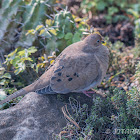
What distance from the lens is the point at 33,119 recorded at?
2.94m

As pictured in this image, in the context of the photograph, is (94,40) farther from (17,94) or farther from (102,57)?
(17,94)

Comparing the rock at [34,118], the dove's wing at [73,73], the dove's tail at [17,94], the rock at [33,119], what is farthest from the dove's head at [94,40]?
the dove's tail at [17,94]

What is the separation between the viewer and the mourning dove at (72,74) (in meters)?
3.26

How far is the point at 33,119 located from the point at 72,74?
86 centimetres

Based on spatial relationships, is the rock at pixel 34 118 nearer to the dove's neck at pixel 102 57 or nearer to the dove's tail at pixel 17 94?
the dove's tail at pixel 17 94

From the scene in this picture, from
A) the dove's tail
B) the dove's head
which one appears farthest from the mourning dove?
the dove's head

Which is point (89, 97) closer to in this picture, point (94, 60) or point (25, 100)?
point (94, 60)

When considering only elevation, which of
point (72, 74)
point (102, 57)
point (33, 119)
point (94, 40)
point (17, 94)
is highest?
point (94, 40)

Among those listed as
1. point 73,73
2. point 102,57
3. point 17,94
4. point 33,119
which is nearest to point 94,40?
point 102,57

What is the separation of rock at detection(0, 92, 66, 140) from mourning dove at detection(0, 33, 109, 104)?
18 centimetres

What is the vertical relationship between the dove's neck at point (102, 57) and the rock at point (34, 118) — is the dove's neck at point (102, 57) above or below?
above

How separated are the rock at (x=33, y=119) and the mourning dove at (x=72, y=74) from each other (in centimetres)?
18

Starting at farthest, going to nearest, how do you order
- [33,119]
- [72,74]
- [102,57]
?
[102,57] → [72,74] → [33,119]

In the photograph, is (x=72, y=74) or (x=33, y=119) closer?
(x=33, y=119)
